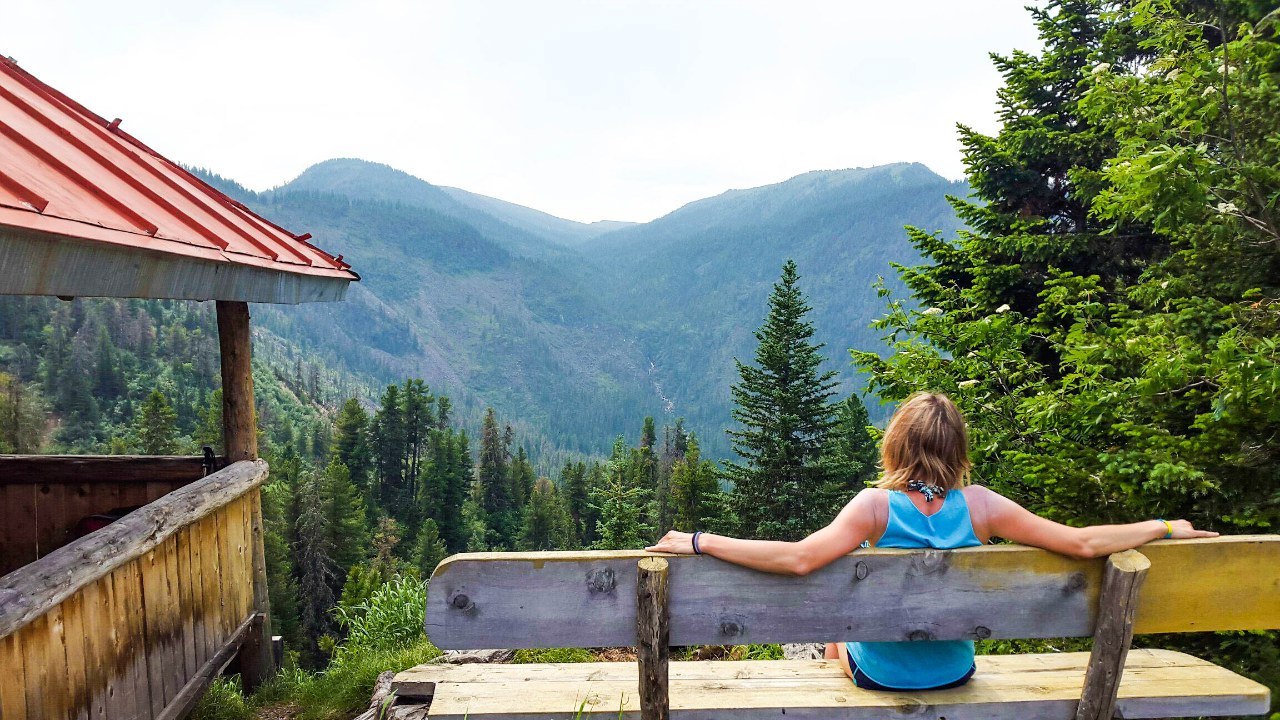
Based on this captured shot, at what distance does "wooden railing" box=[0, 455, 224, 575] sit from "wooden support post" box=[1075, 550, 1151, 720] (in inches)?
208

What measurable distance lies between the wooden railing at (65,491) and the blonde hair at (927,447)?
4742 mm

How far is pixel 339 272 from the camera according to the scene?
4965 millimetres

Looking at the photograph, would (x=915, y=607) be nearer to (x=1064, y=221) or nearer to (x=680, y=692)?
(x=680, y=692)

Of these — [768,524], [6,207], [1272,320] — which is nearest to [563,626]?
[6,207]

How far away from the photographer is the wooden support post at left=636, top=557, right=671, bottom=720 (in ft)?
6.44

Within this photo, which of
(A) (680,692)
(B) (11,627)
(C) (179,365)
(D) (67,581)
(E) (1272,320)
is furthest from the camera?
(C) (179,365)

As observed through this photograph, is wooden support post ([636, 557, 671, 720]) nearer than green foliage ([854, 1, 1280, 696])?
Yes

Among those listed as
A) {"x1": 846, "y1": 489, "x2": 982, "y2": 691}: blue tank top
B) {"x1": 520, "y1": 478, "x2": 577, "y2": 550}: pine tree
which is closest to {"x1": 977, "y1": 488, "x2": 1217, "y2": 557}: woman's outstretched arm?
{"x1": 846, "y1": 489, "x2": 982, "y2": 691}: blue tank top

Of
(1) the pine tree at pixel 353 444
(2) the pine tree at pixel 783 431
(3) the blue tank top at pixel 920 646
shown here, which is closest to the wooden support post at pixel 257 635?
(3) the blue tank top at pixel 920 646

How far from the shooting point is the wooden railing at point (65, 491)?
199 inches

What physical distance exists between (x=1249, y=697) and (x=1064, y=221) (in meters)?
11.7

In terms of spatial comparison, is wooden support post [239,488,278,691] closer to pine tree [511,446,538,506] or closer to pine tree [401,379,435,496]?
pine tree [401,379,435,496]

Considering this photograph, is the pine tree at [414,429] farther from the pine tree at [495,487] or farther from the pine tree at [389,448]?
the pine tree at [495,487]

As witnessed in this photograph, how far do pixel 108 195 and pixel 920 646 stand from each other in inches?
138
